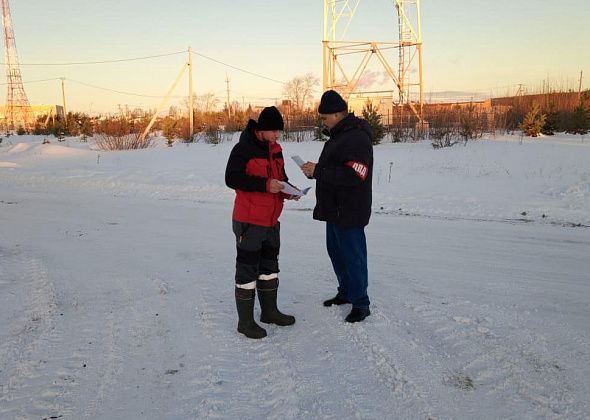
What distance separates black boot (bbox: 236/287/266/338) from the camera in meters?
3.69

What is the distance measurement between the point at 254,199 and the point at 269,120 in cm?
64

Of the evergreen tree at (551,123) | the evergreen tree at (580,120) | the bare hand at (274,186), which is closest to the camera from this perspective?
the bare hand at (274,186)

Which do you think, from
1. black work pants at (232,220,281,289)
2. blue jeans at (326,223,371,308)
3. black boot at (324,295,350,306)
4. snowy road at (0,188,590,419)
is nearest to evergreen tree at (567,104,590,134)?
snowy road at (0,188,590,419)

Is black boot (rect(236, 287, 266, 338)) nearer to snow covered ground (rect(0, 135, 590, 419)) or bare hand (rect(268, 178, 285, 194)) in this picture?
snow covered ground (rect(0, 135, 590, 419))

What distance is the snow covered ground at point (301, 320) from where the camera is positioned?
9.41 ft

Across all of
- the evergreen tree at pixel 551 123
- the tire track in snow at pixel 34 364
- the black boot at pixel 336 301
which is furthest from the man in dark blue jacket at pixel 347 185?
the evergreen tree at pixel 551 123

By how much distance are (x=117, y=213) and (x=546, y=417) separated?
8010mm

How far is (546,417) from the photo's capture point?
267 cm

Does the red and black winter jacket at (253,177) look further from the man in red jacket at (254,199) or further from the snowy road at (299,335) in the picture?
the snowy road at (299,335)

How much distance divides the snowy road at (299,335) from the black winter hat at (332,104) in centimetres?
183

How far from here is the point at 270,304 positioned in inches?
155

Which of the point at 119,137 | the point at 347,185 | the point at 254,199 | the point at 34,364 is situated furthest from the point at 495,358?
the point at 119,137

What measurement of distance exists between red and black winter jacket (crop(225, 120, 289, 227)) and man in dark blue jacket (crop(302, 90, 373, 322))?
1.42 ft

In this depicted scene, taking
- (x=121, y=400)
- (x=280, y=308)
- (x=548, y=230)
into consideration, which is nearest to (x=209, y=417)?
(x=121, y=400)
